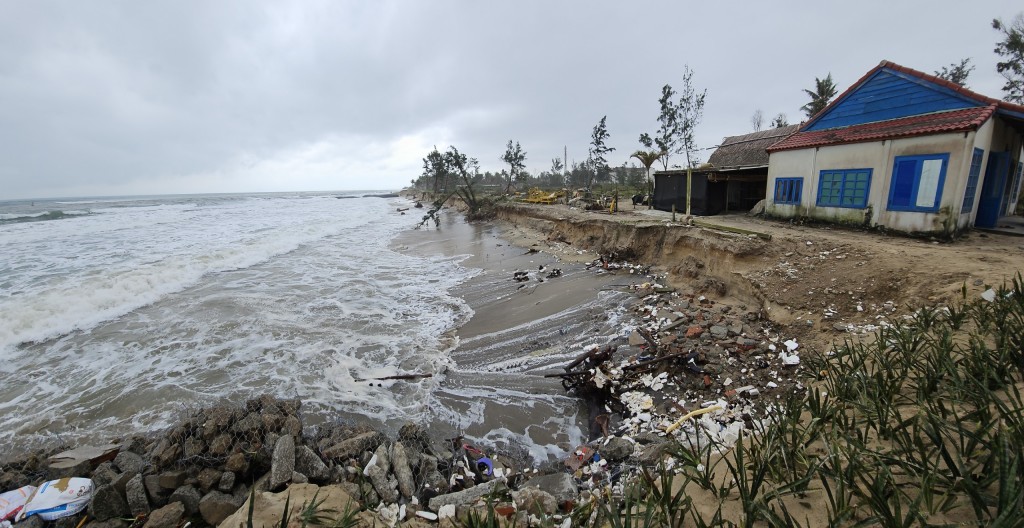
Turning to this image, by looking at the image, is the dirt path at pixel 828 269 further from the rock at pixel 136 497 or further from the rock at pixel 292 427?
the rock at pixel 136 497

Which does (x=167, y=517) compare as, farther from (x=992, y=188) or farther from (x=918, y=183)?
(x=992, y=188)

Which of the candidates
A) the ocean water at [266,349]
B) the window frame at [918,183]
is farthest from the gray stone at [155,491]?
the window frame at [918,183]

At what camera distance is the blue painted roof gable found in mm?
9703

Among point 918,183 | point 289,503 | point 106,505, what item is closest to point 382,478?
point 289,503

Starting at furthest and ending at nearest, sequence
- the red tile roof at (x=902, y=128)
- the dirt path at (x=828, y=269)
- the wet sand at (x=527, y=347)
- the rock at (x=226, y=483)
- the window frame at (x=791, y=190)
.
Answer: the window frame at (x=791, y=190) → the red tile roof at (x=902, y=128) → the dirt path at (x=828, y=269) → the wet sand at (x=527, y=347) → the rock at (x=226, y=483)

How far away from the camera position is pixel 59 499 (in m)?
3.44

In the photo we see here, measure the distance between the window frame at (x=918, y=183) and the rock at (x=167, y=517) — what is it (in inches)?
564

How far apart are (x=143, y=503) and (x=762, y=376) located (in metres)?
7.03

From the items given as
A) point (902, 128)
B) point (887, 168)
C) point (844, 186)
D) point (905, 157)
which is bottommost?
point (844, 186)

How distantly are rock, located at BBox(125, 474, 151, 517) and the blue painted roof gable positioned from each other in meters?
16.7

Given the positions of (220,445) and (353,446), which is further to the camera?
(353,446)

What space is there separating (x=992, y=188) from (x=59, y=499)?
18.4 metres

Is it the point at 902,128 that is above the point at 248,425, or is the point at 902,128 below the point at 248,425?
above

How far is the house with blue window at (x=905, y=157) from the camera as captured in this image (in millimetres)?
8734
